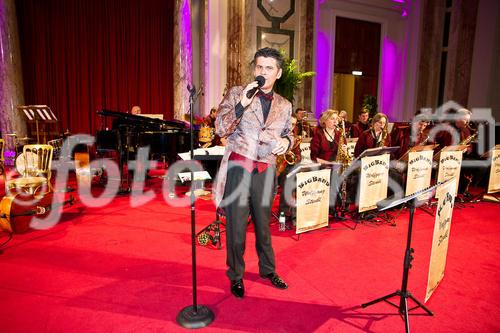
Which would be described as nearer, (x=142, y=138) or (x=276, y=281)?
(x=276, y=281)

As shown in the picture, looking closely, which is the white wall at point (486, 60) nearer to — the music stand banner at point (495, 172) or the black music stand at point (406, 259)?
the music stand banner at point (495, 172)

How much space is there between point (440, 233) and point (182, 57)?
1026cm

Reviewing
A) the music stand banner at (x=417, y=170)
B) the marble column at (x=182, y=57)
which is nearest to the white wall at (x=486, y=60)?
the music stand banner at (x=417, y=170)

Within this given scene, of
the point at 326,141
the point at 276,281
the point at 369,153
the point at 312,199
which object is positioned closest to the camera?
the point at 276,281

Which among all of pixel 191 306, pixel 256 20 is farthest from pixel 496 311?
pixel 256 20

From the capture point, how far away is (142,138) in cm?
713

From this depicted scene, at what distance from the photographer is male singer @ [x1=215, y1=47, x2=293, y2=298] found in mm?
2721

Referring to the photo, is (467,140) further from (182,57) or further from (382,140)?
(182,57)

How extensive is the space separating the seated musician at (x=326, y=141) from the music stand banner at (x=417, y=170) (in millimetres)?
1202

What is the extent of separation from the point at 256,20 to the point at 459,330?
931cm

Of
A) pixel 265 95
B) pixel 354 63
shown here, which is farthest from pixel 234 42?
pixel 265 95

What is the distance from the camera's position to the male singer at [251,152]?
8.93 feet

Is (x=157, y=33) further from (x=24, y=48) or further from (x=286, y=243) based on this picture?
(x=286, y=243)

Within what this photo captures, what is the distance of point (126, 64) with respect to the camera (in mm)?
11219
